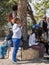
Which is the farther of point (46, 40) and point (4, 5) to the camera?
point (4, 5)

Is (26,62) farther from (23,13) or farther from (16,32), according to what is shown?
(23,13)

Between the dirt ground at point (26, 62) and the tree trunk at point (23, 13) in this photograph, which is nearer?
the dirt ground at point (26, 62)

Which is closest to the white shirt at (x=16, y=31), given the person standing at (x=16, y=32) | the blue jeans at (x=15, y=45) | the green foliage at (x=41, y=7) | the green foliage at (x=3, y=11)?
the person standing at (x=16, y=32)

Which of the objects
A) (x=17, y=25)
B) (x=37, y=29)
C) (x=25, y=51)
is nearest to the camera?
(x=17, y=25)

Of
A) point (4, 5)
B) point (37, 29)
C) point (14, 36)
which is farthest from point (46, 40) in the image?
point (4, 5)

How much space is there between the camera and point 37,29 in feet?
32.9

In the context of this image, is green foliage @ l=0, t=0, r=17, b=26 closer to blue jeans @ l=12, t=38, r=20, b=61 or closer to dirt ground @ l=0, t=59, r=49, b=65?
dirt ground @ l=0, t=59, r=49, b=65

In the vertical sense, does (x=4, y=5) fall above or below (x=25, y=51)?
above

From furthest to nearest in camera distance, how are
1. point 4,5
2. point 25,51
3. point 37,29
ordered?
point 4,5
point 37,29
point 25,51

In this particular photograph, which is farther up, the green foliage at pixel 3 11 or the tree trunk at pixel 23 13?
the green foliage at pixel 3 11

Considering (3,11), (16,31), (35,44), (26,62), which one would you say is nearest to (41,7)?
(3,11)

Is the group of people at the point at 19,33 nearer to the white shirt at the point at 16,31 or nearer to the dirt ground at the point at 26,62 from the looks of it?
the white shirt at the point at 16,31

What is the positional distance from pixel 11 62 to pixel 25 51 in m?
0.69

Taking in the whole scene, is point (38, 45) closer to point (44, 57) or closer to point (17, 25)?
point (44, 57)
